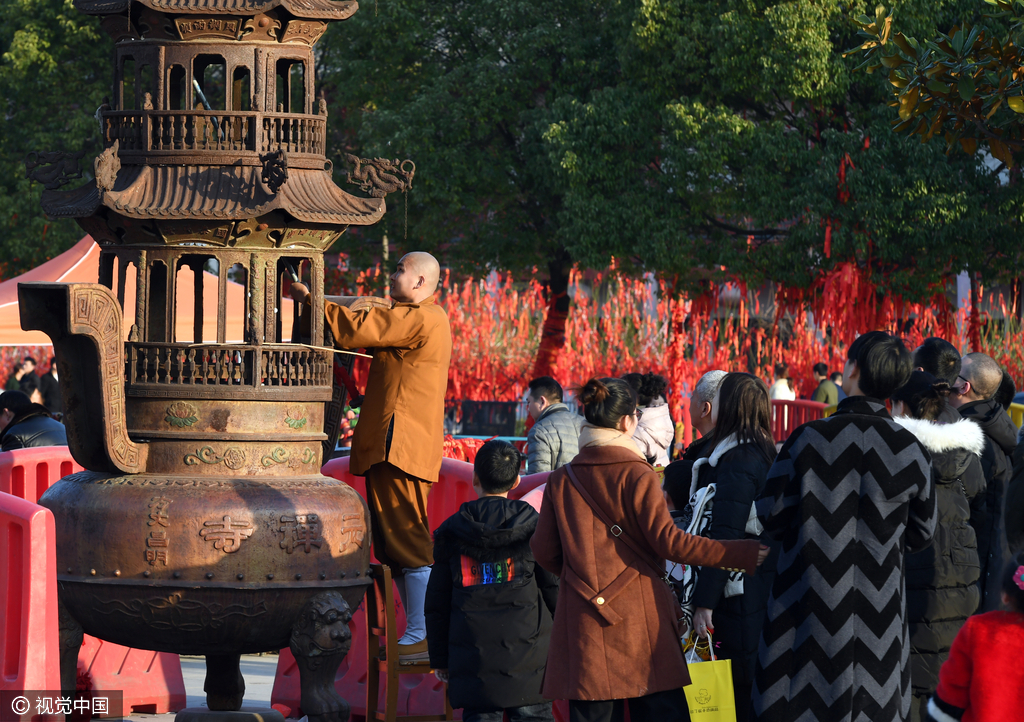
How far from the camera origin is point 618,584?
4.44 metres

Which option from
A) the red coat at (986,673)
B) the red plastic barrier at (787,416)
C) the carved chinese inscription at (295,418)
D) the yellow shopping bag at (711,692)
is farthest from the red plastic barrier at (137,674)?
the red plastic barrier at (787,416)

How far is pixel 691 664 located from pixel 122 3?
12.4 ft

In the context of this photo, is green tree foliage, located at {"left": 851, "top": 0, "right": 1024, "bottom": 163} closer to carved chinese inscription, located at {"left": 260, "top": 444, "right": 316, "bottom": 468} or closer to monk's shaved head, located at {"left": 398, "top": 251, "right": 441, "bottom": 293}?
monk's shaved head, located at {"left": 398, "top": 251, "right": 441, "bottom": 293}

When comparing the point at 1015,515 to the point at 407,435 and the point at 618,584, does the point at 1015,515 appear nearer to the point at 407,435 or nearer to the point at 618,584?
the point at 618,584

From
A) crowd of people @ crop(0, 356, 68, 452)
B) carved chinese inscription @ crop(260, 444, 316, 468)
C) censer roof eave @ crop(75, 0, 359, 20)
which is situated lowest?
crowd of people @ crop(0, 356, 68, 452)

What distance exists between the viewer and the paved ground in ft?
23.6

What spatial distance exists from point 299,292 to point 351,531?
107cm

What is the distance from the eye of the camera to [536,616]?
207 inches

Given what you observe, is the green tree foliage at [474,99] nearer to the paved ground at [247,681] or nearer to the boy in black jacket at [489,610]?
the paved ground at [247,681]

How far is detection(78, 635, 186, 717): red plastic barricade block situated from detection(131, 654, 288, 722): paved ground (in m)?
0.10

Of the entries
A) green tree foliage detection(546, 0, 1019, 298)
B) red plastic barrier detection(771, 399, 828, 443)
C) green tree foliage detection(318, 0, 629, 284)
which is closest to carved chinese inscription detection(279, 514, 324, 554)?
red plastic barrier detection(771, 399, 828, 443)

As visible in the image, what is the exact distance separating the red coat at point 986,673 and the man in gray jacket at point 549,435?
4.89 m

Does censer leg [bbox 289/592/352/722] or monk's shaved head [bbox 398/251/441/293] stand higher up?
monk's shaved head [bbox 398/251/441/293]

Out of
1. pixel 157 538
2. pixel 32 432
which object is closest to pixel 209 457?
pixel 157 538
